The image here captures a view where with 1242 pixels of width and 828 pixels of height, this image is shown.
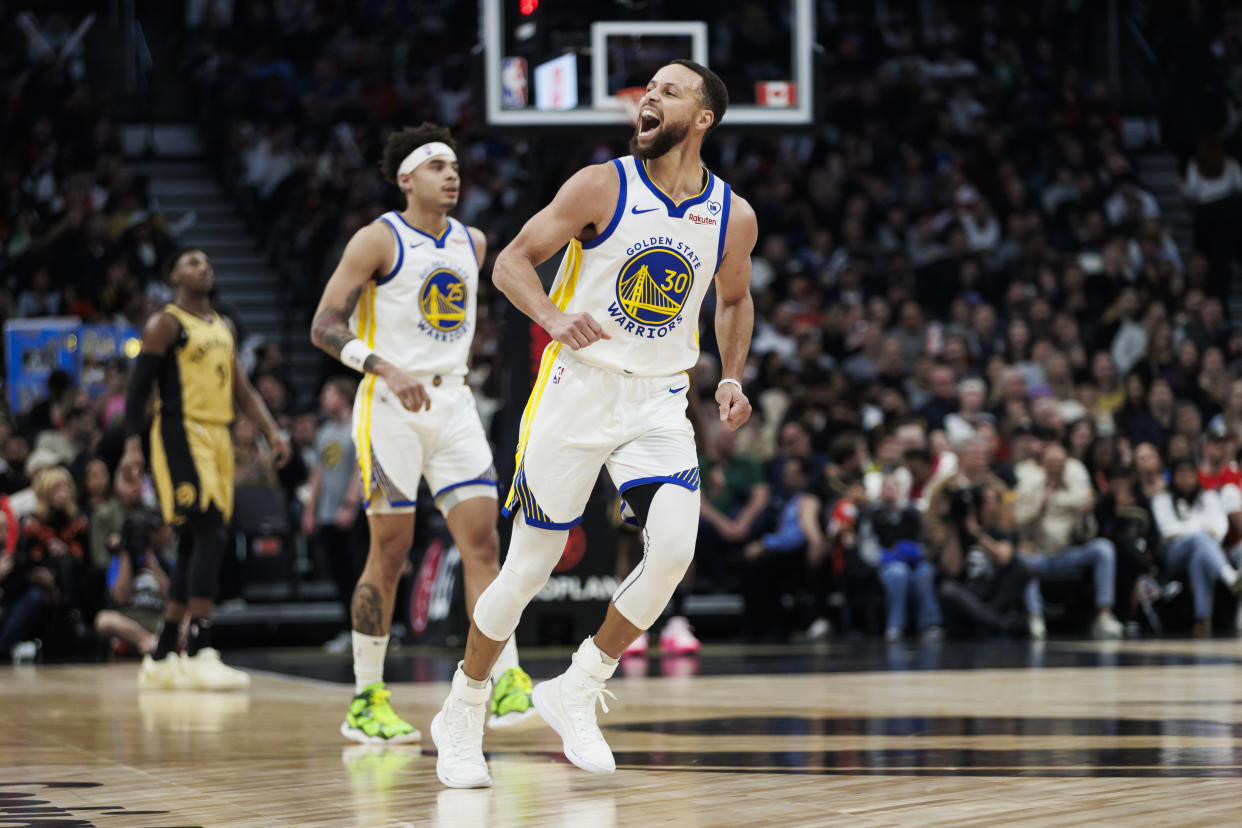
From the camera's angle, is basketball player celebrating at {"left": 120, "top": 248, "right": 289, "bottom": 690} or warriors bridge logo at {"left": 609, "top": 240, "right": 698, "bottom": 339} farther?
basketball player celebrating at {"left": 120, "top": 248, "right": 289, "bottom": 690}

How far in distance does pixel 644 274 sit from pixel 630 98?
5473 mm

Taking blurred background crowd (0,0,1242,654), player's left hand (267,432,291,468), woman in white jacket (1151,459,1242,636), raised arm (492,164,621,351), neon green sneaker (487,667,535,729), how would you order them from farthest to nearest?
woman in white jacket (1151,459,1242,636) < blurred background crowd (0,0,1242,654) < player's left hand (267,432,291,468) < neon green sneaker (487,667,535,729) < raised arm (492,164,621,351)

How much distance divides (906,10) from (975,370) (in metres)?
7.88

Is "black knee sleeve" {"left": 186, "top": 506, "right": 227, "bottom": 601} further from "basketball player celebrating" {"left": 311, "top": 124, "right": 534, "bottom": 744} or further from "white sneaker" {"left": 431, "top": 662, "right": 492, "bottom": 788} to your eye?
"white sneaker" {"left": 431, "top": 662, "right": 492, "bottom": 788}

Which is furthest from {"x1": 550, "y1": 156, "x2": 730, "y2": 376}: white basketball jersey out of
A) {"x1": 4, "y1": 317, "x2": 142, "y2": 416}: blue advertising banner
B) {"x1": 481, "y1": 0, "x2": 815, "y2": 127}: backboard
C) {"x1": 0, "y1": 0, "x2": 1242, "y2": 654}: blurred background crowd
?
{"x1": 4, "y1": 317, "x2": 142, "y2": 416}: blue advertising banner

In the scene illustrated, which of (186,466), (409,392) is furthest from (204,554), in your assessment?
(409,392)

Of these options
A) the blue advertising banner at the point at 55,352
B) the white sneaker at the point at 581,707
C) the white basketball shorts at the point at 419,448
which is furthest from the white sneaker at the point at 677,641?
the white sneaker at the point at 581,707

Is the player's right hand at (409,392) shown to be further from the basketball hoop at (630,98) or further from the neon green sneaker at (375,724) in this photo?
the basketball hoop at (630,98)

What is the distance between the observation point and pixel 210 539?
8875mm

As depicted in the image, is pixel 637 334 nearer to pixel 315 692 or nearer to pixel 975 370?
pixel 315 692

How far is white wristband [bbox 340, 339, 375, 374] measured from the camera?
245 inches

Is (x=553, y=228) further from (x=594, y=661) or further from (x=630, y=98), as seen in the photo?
(x=630, y=98)

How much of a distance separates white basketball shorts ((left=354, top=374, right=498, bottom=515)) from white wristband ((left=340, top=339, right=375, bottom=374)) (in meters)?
0.31

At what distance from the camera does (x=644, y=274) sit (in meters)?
5.23
